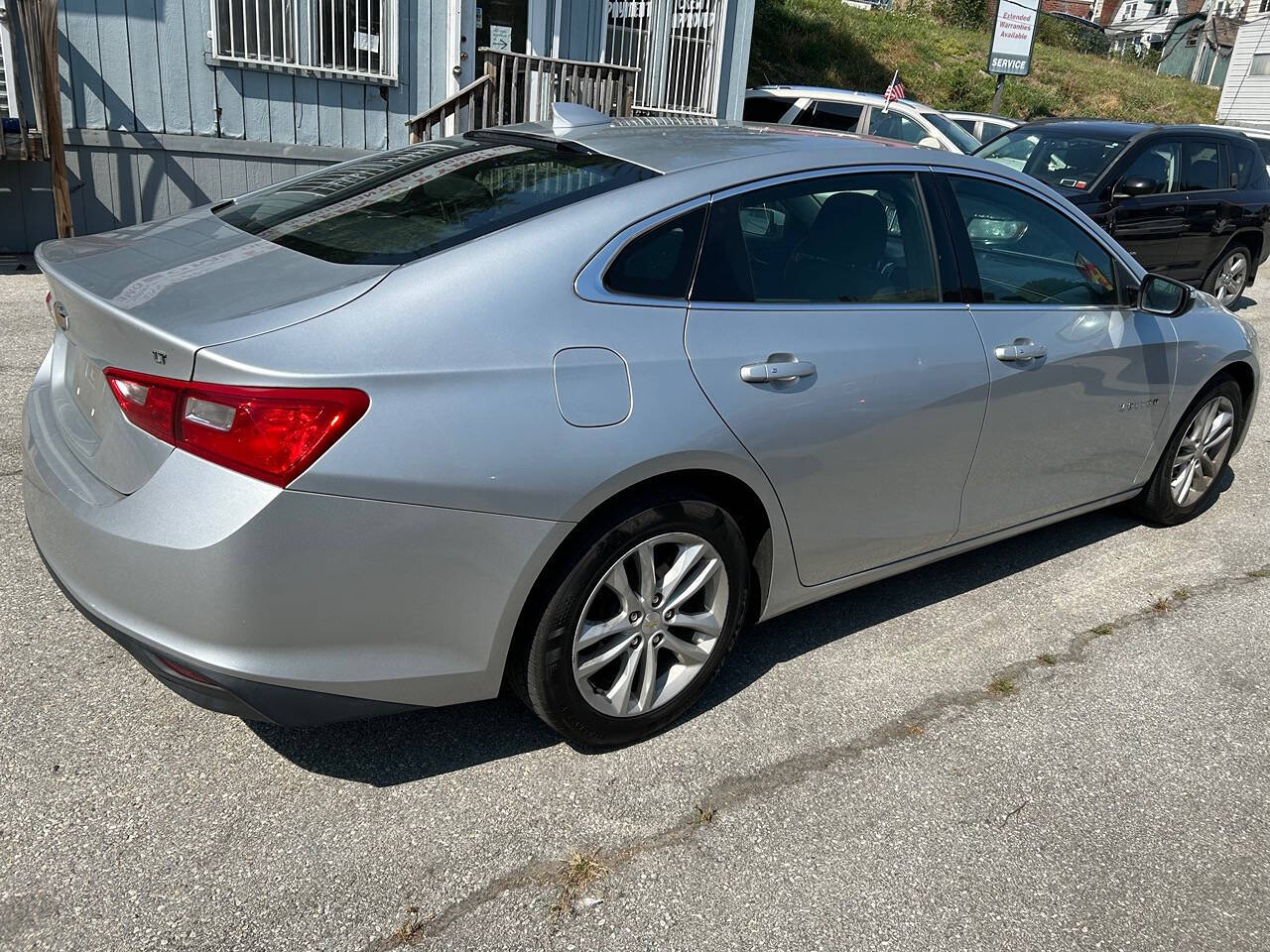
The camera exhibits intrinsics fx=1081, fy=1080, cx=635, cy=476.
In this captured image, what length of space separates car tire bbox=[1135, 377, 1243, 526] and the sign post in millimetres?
17179

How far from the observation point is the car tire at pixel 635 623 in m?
2.70

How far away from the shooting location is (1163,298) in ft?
14.2

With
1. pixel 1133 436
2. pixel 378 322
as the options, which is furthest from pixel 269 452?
pixel 1133 436

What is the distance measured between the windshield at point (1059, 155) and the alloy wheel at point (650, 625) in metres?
6.96

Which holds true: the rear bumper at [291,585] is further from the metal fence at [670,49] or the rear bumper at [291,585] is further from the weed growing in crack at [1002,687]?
the metal fence at [670,49]

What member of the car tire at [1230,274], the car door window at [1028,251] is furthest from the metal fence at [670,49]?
the car door window at [1028,251]

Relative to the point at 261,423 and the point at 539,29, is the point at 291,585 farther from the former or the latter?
the point at 539,29

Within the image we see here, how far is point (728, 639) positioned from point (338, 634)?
122 centimetres

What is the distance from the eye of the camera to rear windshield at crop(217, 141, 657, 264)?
9.14ft

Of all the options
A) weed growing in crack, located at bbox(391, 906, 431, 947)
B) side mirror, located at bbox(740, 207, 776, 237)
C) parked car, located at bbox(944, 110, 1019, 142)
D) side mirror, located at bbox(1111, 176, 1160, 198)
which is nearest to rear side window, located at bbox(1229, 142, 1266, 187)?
side mirror, located at bbox(1111, 176, 1160, 198)

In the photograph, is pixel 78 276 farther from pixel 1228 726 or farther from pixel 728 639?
pixel 1228 726

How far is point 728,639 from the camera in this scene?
316 cm

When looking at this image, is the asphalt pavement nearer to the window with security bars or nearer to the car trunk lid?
the car trunk lid

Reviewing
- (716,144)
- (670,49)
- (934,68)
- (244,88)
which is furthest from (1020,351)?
(934,68)
